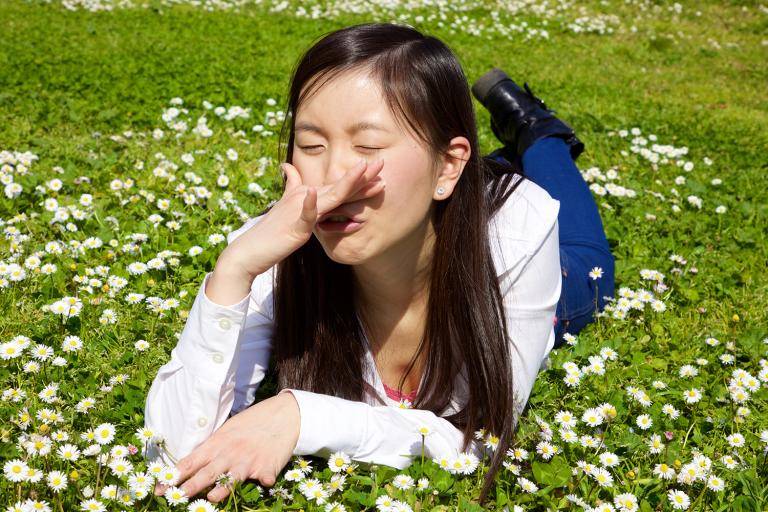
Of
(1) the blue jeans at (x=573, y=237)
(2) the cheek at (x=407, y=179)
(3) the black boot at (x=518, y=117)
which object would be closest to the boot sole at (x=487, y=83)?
(3) the black boot at (x=518, y=117)

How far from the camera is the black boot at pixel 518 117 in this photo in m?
4.60

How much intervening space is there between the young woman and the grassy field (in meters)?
0.17

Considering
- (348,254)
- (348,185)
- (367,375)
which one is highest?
(348,185)

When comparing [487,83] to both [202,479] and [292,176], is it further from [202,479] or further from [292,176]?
[202,479]

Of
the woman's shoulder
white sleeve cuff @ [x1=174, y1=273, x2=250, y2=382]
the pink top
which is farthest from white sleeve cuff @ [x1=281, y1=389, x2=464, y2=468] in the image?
the woman's shoulder

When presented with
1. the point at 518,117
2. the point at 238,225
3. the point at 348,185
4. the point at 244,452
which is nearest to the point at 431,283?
the point at 348,185

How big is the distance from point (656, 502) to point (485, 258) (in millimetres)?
995

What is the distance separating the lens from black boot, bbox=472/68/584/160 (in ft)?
15.1

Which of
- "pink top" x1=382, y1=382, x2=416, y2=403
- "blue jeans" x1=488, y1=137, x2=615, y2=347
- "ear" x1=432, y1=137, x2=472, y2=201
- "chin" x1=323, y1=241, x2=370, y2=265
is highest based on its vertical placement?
"ear" x1=432, y1=137, x2=472, y2=201

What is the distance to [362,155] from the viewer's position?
7.55ft

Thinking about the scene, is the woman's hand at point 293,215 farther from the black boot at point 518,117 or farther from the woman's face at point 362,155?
the black boot at point 518,117

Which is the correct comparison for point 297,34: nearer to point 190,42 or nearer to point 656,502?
point 190,42

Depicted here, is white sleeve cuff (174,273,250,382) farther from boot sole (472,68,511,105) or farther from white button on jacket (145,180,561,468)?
boot sole (472,68,511,105)

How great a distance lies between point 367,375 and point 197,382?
727mm
